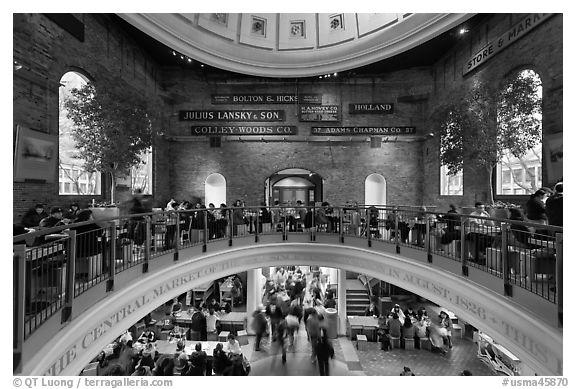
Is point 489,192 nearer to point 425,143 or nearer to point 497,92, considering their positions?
point 497,92

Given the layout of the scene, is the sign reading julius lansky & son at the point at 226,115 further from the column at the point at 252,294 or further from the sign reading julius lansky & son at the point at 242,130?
the column at the point at 252,294

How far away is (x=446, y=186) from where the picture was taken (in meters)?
11.6

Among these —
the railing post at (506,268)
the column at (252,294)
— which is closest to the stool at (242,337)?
the column at (252,294)

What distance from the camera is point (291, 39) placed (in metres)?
11.9

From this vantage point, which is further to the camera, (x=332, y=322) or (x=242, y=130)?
(x=242, y=130)

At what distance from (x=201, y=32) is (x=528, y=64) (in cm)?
1040

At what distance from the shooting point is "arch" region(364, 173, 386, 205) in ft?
43.8

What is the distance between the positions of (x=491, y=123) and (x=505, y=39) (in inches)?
94.2

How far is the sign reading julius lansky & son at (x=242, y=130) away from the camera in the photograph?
12.8 meters

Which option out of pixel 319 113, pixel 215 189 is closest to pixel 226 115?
pixel 215 189

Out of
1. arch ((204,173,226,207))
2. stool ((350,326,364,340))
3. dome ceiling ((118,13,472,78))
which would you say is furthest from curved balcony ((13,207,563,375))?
dome ceiling ((118,13,472,78))

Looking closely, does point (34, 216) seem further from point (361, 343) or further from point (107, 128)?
point (361, 343)

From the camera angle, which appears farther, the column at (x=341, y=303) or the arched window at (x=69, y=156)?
the column at (x=341, y=303)

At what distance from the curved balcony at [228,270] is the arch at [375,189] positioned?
5601 mm
